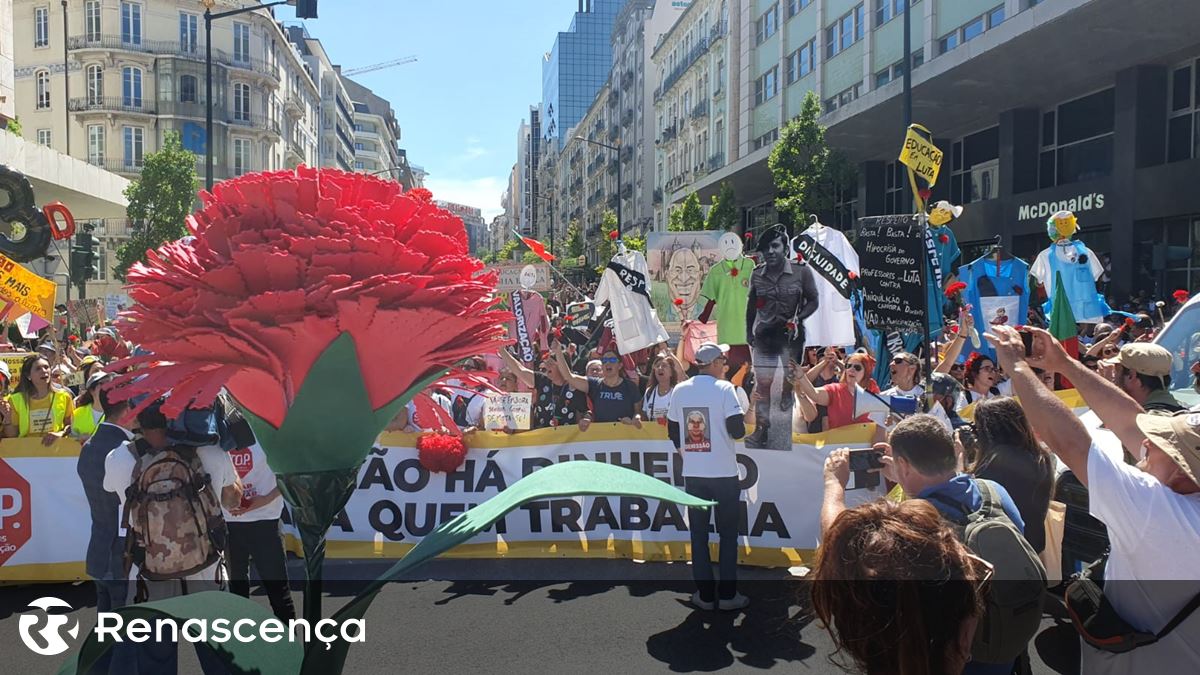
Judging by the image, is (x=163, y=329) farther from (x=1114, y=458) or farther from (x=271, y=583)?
(x=271, y=583)

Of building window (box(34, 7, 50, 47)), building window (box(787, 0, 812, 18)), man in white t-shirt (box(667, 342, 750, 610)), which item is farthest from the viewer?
building window (box(34, 7, 50, 47))

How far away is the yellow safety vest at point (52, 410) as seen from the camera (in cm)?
751

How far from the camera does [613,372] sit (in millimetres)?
8547

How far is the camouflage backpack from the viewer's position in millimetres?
3912

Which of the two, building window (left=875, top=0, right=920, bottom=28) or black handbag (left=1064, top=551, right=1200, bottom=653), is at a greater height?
building window (left=875, top=0, right=920, bottom=28)

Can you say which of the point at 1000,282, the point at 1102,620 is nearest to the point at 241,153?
the point at 1000,282

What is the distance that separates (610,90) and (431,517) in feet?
265

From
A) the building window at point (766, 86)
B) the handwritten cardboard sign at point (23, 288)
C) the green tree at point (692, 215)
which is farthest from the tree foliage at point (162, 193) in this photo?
the building window at point (766, 86)

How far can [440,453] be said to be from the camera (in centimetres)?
782

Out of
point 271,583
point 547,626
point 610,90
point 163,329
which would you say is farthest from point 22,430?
point 610,90

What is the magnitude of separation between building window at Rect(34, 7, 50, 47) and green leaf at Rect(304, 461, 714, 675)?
60.7 m

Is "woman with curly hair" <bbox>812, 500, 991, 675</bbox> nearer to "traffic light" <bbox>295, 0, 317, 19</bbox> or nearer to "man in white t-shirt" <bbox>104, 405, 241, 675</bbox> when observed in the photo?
"man in white t-shirt" <bbox>104, 405, 241, 675</bbox>

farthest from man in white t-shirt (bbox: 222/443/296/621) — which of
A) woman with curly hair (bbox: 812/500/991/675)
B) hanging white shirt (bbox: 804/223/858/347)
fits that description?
hanging white shirt (bbox: 804/223/858/347)

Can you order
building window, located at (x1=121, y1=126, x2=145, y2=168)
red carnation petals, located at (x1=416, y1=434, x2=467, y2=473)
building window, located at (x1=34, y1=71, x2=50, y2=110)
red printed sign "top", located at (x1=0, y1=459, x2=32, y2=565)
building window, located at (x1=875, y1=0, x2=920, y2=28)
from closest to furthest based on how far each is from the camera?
red printed sign "top", located at (x1=0, y1=459, x2=32, y2=565) < red carnation petals, located at (x1=416, y1=434, x2=467, y2=473) < building window, located at (x1=875, y1=0, x2=920, y2=28) < building window, located at (x1=34, y1=71, x2=50, y2=110) < building window, located at (x1=121, y1=126, x2=145, y2=168)
